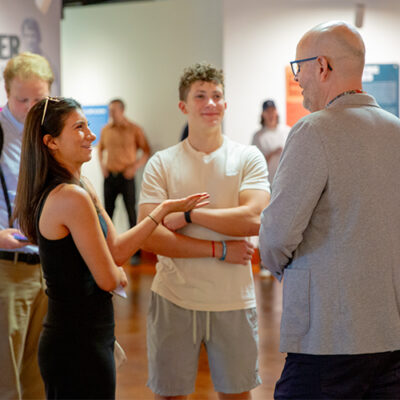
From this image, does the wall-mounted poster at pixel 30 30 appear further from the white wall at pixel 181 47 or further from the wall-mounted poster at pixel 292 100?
the wall-mounted poster at pixel 292 100

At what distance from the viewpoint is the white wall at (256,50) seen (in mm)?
7234

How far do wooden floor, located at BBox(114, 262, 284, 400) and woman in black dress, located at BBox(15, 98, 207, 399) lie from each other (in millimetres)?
987

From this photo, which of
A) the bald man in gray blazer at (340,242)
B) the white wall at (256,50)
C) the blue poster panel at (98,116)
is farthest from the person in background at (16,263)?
the blue poster panel at (98,116)

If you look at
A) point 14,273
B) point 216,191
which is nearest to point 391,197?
point 216,191

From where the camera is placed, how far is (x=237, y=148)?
295cm

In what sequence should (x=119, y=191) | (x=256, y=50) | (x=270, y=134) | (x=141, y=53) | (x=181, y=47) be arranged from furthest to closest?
(x=141, y=53) → (x=181, y=47) → (x=119, y=191) → (x=256, y=50) → (x=270, y=134)

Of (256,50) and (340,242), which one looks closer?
(340,242)

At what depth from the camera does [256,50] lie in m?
7.37

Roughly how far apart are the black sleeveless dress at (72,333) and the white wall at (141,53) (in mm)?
6730

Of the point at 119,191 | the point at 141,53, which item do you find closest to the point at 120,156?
the point at 119,191

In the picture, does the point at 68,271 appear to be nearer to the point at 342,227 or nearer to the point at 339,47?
the point at 342,227

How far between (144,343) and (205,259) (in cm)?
250

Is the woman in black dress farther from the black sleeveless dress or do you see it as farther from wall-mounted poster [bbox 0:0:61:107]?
wall-mounted poster [bbox 0:0:61:107]

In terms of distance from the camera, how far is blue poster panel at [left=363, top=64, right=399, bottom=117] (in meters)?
5.64
